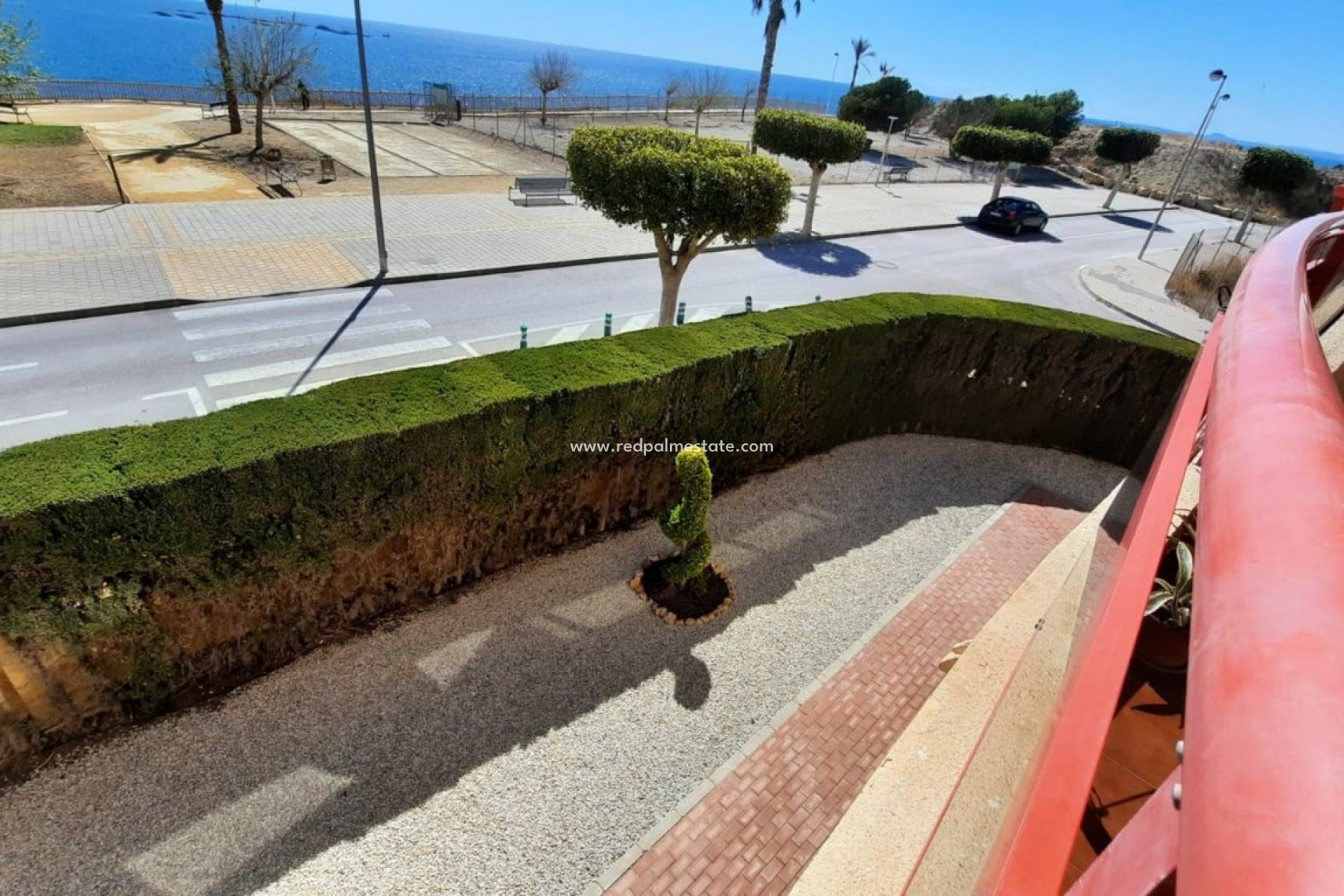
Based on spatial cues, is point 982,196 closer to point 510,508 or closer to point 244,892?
point 510,508

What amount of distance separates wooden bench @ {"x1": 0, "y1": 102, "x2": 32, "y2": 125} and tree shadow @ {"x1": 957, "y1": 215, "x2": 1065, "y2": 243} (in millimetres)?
36913

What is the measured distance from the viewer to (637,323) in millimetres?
15008

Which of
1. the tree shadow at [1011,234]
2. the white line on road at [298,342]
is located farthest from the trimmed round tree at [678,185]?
the tree shadow at [1011,234]

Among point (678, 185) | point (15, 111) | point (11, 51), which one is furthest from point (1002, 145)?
point (15, 111)

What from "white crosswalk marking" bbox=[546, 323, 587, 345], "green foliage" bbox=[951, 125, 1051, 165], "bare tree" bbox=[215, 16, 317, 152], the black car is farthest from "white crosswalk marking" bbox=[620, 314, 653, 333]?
"green foliage" bbox=[951, 125, 1051, 165]

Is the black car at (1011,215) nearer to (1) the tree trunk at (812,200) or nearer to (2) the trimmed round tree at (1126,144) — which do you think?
(1) the tree trunk at (812,200)

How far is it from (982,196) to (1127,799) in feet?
125

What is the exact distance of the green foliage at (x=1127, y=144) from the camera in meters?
39.0

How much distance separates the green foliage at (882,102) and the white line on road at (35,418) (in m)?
46.5

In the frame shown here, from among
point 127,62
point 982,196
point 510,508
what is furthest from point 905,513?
point 127,62

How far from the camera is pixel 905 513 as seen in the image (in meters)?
10.0

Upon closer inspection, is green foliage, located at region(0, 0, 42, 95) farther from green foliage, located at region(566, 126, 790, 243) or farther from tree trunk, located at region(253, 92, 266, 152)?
green foliage, located at region(566, 126, 790, 243)

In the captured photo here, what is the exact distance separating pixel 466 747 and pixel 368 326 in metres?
9.80

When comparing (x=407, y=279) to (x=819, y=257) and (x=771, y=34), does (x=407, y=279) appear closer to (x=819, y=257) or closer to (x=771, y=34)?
(x=819, y=257)
